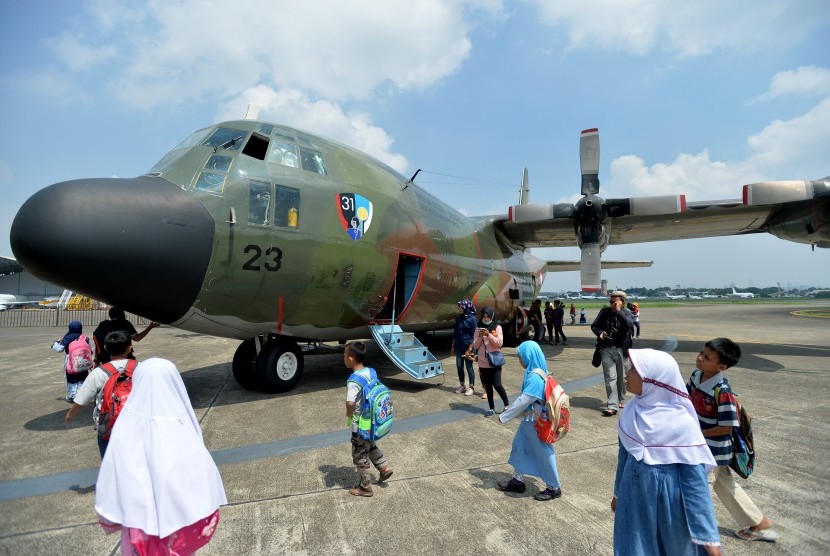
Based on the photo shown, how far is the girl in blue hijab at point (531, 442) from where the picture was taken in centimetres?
378

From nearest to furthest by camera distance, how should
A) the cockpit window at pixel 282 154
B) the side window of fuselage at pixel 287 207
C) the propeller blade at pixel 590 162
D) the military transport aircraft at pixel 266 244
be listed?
the military transport aircraft at pixel 266 244 < the side window of fuselage at pixel 287 207 < the cockpit window at pixel 282 154 < the propeller blade at pixel 590 162

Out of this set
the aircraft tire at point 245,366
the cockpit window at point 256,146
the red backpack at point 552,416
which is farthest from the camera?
the aircraft tire at point 245,366

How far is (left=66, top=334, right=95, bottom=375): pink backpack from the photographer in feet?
19.8

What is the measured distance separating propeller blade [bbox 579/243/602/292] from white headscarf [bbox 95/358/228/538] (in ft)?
40.1

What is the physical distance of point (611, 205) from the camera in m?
12.5

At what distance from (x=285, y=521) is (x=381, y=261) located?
5.16m

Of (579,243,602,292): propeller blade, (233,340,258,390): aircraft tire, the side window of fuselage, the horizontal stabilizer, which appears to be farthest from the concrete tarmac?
the horizontal stabilizer

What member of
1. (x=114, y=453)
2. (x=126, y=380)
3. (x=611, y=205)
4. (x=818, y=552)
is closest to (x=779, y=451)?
(x=818, y=552)

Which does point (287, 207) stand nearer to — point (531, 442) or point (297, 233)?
point (297, 233)

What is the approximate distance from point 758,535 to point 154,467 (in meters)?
4.01

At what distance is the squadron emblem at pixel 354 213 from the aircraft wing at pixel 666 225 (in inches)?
264

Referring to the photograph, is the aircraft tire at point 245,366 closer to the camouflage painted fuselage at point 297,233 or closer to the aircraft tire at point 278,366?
the aircraft tire at point 278,366

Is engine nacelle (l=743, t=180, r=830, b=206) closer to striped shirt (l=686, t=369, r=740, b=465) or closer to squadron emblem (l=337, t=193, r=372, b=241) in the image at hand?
squadron emblem (l=337, t=193, r=372, b=241)

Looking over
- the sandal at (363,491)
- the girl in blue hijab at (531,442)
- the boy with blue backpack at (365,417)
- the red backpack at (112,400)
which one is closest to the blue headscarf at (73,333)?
the red backpack at (112,400)
